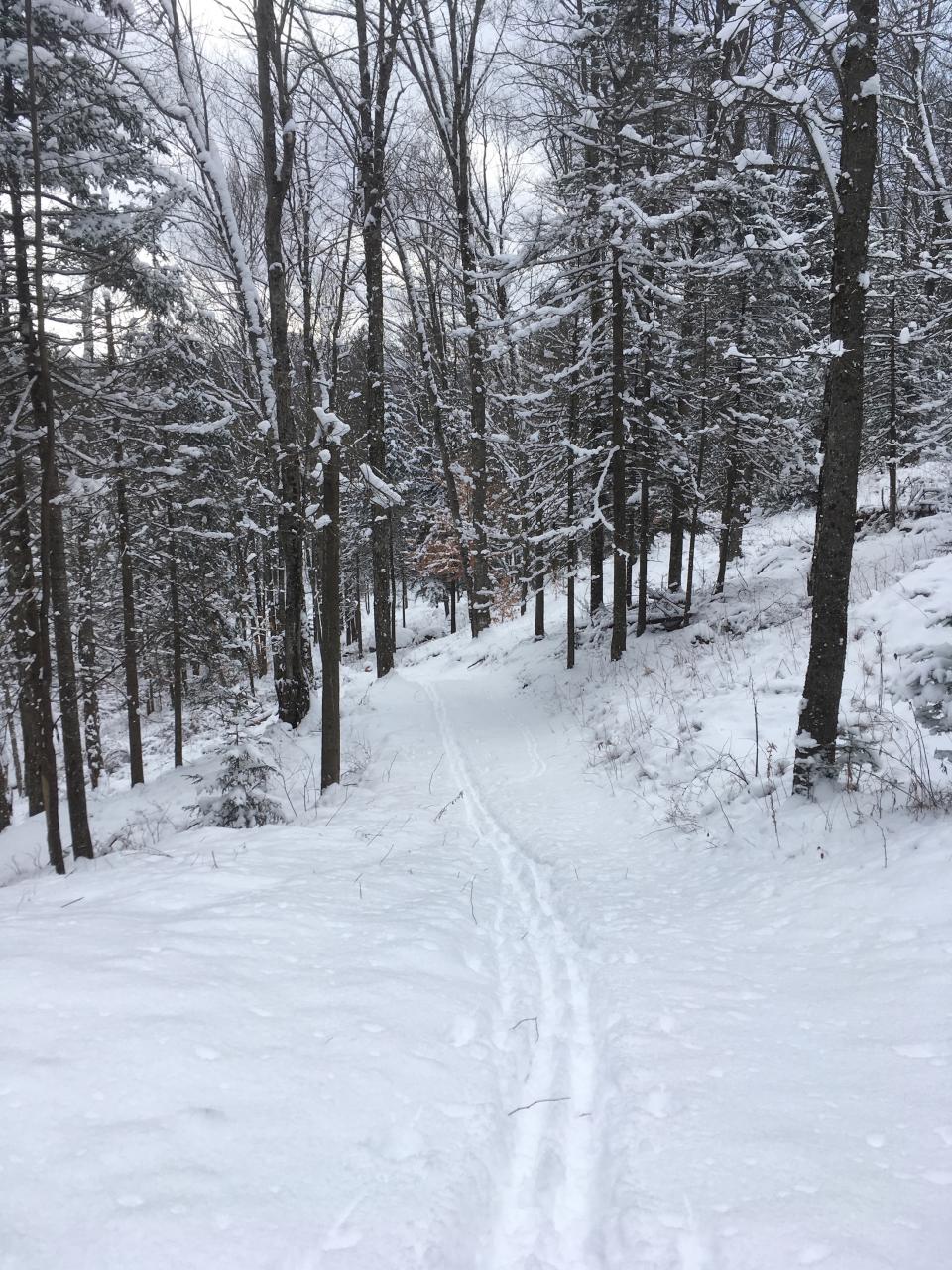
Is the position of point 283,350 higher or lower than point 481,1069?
higher

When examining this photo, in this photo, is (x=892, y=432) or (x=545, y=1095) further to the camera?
(x=892, y=432)

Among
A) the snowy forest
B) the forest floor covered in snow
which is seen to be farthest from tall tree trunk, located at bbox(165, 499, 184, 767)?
the forest floor covered in snow

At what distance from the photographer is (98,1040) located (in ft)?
8.85

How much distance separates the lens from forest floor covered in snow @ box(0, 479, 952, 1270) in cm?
216

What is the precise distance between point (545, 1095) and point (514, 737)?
10.5 metres

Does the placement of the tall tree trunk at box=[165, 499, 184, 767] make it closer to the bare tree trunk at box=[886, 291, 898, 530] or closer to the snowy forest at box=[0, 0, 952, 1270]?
the snowy forest at box=[0, 0, 952, 1270]

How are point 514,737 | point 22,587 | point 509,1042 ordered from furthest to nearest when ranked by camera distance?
1. point 514,737
2. point 22,587
3. point 509,1042

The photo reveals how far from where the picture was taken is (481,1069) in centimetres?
323

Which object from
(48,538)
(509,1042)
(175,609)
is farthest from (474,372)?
(509,1042)

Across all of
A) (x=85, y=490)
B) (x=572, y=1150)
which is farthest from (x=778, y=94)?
(x=85, y=490)

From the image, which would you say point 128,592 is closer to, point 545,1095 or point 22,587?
point 22,587

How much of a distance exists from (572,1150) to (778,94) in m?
6.95

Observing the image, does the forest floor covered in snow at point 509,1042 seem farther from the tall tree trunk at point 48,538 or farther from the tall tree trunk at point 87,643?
the tall tree trunk at point 87,643

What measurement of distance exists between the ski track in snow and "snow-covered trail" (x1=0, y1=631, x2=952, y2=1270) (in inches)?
0.6
